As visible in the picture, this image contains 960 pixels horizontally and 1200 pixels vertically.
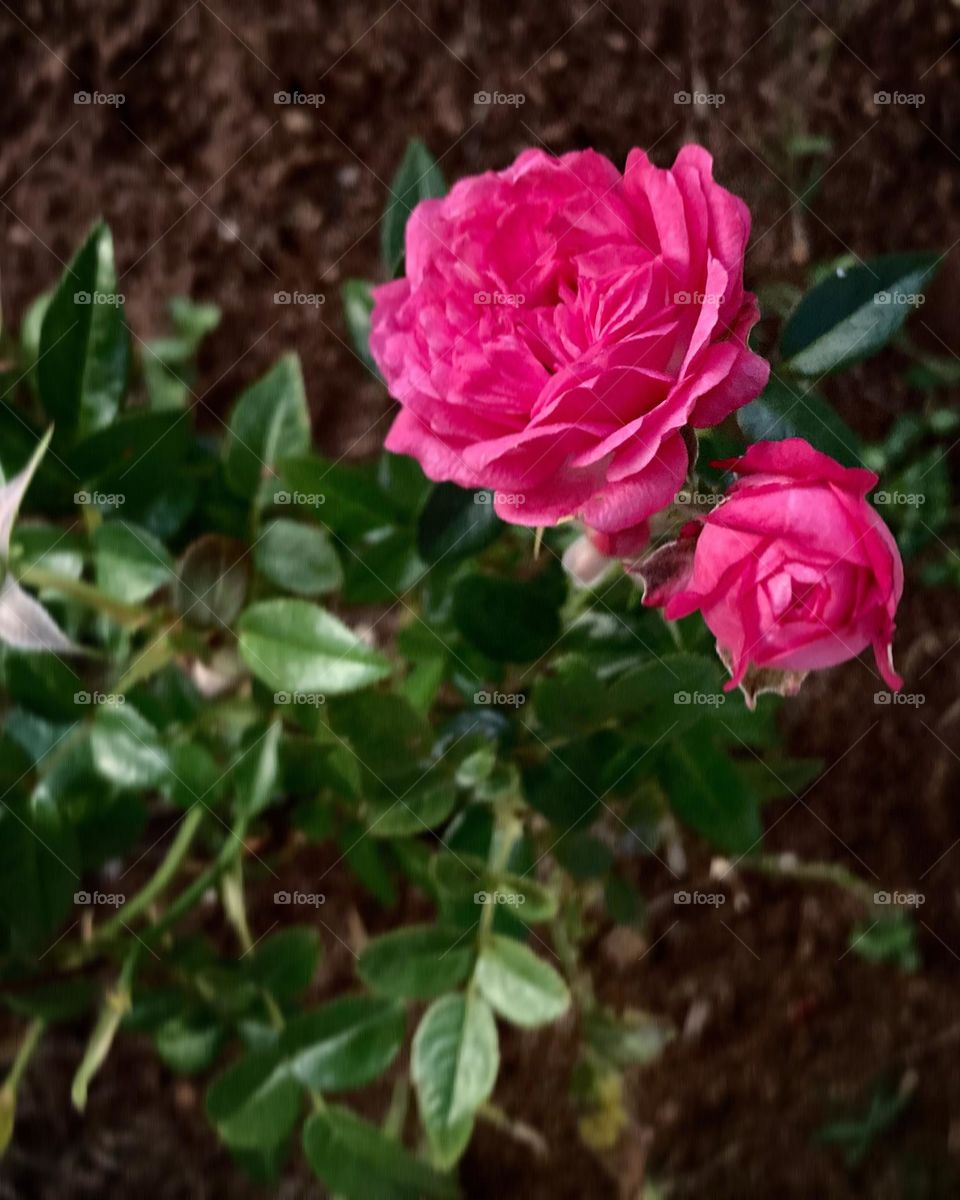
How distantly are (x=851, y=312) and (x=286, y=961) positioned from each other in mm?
512

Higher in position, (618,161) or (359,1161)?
(618,161)

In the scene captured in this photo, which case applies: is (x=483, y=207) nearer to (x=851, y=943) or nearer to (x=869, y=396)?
(x=869, y=396)

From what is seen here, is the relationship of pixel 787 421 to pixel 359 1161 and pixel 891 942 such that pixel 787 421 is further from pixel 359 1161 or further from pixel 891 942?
pixel 891 942

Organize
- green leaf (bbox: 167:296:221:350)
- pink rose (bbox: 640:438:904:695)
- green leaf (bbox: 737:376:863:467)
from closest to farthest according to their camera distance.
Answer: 1. pink rose (bbox: 640:438:904:695)
2. green leaf (bbox: 737:376:863:467)
3. green leaf (bbox: 167:296:221:350)

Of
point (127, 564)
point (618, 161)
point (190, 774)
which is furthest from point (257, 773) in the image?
point (618, 161)

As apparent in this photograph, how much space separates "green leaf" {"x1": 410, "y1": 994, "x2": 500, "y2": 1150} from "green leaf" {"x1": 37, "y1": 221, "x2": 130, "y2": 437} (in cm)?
41

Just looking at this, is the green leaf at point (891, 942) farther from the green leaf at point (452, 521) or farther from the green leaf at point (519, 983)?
the green leaf at point (452, 521)

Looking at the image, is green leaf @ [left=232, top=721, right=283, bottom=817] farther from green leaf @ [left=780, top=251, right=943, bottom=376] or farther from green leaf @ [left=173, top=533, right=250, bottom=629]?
green leaf @ [left=780, top=251, right=943, bottom=376]

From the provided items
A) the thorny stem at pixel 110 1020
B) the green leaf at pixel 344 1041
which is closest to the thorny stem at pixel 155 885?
the thorny stem at pixel 110 1020

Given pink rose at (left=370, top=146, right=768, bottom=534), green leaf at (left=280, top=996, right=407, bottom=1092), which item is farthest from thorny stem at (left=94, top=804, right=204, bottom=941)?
pink rose at (left=370, top=146, right=768, bottom=534)

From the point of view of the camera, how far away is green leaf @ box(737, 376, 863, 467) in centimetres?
52

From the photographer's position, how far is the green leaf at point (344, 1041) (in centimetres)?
63

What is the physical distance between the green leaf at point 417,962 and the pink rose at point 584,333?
305 millimetres

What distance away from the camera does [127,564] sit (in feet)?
2.05
